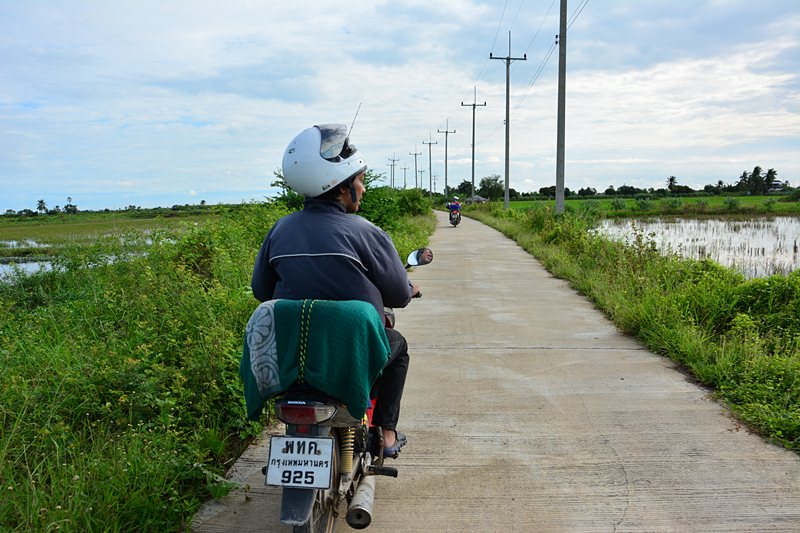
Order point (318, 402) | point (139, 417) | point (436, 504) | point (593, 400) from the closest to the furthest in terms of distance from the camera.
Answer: point (318, 402) < point (436, 504) < point (139, 417) < point (593, 400)

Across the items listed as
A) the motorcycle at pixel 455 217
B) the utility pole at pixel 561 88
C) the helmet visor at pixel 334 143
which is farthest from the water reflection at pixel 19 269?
the motorcycle at pixel 455 217

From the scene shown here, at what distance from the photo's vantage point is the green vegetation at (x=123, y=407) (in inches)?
115

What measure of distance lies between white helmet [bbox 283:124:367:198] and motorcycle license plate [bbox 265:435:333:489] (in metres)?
1.04

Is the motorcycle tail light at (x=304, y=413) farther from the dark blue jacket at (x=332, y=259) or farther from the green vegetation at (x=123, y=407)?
the green vegetation at (x=123, y=407)

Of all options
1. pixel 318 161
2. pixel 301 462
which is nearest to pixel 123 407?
pixel 301 462

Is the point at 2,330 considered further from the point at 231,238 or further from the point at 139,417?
the point at 231,238

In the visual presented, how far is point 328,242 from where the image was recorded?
2.57 metres

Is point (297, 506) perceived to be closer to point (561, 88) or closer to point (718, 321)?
point (718, 321)

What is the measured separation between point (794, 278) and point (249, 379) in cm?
606

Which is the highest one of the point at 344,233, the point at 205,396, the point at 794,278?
the point at 344,233

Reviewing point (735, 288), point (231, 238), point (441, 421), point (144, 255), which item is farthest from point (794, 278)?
point (144, 255)

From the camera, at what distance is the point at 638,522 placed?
3.01 meters

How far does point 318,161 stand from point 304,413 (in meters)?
1.05

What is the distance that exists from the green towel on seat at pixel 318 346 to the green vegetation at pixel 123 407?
43.0 inches
